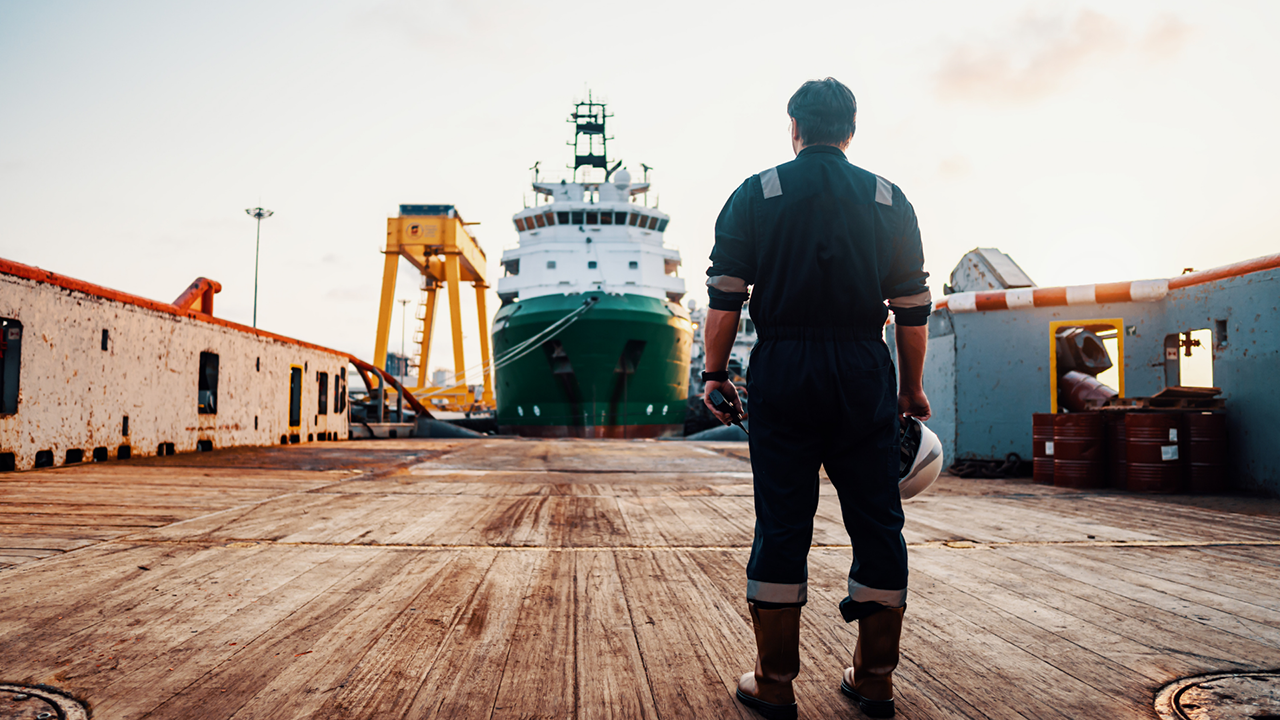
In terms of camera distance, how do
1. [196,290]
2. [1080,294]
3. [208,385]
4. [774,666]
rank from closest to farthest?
[774,666] < [1080,294] < [208,385] < [196,290]

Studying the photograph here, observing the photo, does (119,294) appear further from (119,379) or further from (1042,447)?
(1042,447)

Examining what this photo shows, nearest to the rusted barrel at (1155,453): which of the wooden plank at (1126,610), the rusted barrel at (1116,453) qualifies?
the rusted barrel at (1116,453)

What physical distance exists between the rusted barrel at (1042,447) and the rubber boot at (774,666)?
6.68 m

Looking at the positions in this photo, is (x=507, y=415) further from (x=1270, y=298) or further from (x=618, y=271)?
(x=1270, y=298)

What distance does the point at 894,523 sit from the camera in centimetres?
167

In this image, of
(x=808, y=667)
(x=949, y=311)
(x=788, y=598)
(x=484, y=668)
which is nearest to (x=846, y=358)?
(x=788, y=598)

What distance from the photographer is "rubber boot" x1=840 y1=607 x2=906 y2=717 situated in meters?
1.54

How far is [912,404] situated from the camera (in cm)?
187

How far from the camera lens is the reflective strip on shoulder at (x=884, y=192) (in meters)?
1.79

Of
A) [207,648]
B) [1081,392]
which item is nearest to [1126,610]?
[207,648]

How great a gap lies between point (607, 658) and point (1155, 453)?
6306mm

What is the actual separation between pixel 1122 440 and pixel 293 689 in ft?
23.7

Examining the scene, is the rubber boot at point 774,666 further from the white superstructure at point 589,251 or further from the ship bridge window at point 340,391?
the white superstructure at point 589,251

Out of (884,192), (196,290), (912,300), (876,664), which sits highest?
(196,290)
